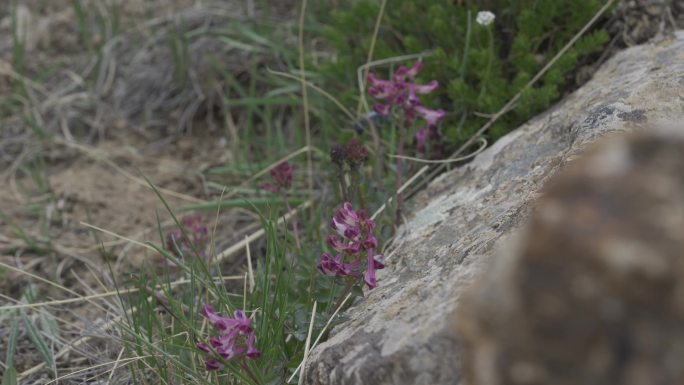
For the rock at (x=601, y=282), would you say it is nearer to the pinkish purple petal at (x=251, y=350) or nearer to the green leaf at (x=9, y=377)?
the pinkish purple petal at (x=251, y=350)

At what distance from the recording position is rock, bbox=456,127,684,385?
906 mm

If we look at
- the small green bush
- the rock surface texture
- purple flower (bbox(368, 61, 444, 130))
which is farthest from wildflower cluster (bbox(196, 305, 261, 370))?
the small green bush

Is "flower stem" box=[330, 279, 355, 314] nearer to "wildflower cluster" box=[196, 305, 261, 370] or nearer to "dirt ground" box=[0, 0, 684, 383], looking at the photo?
"wildflower cluster" box=[196, 305, 261, 370]

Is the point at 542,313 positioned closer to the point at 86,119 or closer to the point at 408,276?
the point at 408,276

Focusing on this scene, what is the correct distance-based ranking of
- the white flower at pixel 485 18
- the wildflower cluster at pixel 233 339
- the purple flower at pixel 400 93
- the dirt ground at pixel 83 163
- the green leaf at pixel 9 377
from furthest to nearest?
1. the dirt ground at pixel 83 163
2. the white flower at pixel 485 18
3. the purple flower at pixel 400 93
4. the green leaf at pixel 9 377
5. the wildflower cluster at pixel 233 339

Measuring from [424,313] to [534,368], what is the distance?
0.64m

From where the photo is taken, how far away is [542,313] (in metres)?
0.94

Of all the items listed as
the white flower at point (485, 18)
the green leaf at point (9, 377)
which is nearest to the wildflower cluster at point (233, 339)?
the green leaf at point (9, 377)

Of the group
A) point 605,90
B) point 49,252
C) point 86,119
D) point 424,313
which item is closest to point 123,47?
point 86,119

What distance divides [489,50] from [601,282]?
2.32 meters

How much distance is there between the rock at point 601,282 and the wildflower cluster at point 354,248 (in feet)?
3.42

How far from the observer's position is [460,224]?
88.7 inches

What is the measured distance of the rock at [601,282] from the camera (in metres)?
0.91

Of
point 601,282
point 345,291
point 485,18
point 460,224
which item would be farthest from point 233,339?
point 485,18
